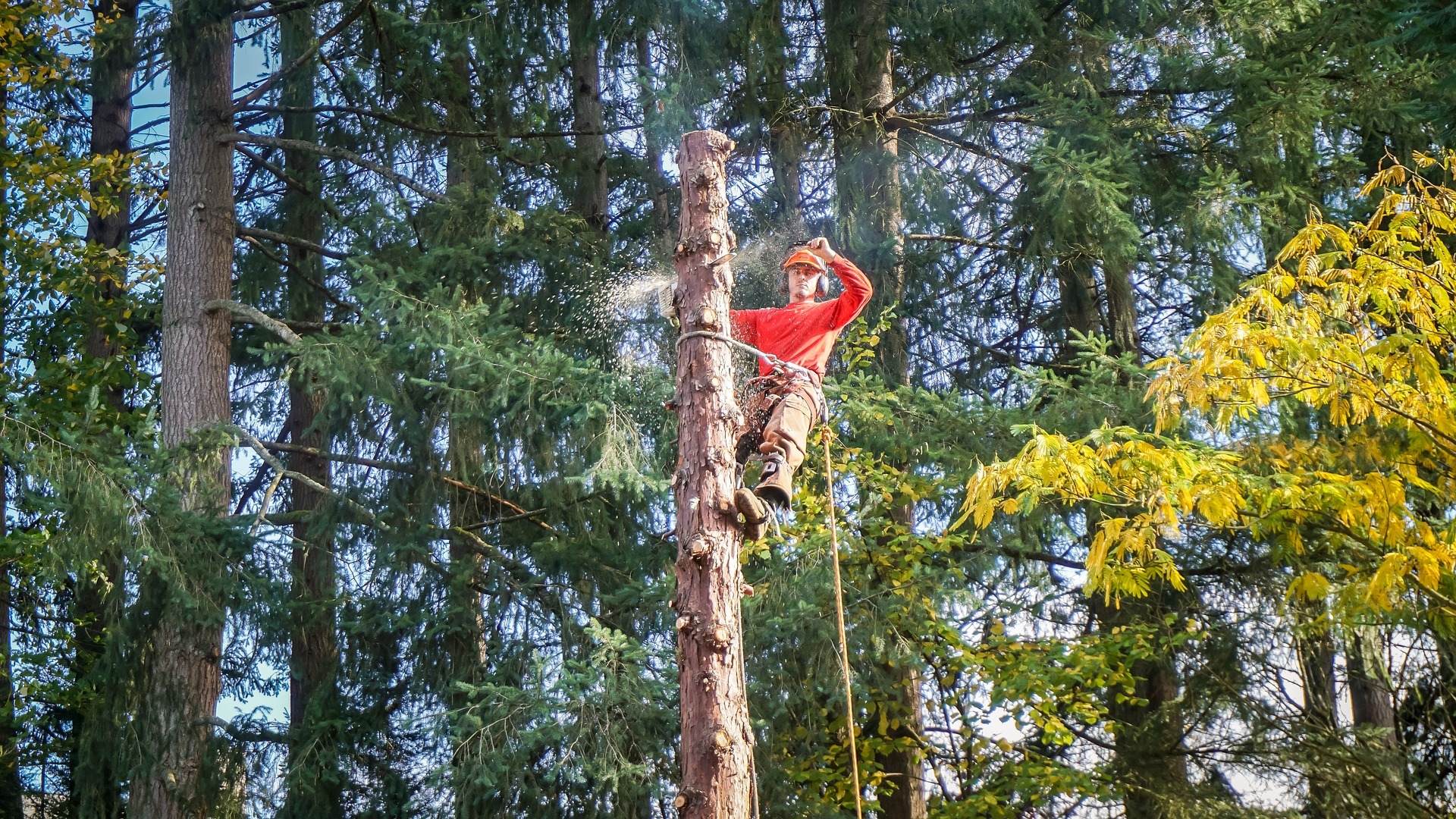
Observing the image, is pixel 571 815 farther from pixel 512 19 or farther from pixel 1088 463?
pixel 512 19

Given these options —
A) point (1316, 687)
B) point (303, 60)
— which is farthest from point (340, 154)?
point (1316, 687)

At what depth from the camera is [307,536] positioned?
1190 cm

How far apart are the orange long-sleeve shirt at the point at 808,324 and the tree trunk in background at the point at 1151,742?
466 centimetres

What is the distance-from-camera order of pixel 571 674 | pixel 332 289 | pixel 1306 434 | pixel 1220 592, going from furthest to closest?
1. pixel 332 289
2. pixel 1220 592
3. pixel 1306 434
4. pixel 571 674

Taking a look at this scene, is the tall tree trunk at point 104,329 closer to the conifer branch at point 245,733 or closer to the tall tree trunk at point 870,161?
the conifer branch at point 245,733

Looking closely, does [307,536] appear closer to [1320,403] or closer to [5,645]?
[5,645]

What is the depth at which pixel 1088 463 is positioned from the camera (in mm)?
7527

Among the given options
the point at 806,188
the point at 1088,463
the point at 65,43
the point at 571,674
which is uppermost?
the point at 65,43

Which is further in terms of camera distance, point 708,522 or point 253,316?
point 253,316

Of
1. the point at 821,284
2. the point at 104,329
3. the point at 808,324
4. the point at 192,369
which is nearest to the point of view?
the point at 808,324

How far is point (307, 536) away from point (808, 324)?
606 centimetres

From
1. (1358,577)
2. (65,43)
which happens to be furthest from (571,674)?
(65,43)

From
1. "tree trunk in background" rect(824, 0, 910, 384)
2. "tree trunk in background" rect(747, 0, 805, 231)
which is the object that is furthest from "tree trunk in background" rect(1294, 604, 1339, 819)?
"tree trunk in background" rect(747, 0, 805, 231)

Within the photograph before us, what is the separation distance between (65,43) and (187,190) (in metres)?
4.31
